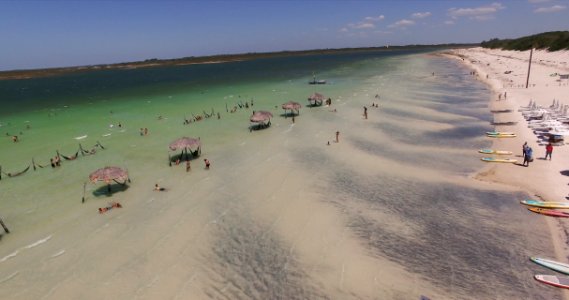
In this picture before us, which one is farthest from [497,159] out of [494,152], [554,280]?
[554,280]

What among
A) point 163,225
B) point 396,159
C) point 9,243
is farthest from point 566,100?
point 9,243

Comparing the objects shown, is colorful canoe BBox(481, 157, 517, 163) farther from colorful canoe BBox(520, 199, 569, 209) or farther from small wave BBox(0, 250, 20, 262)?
small wave BBox(0, 250, 20, 262)

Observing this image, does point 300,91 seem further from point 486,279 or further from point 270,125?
point 486,279

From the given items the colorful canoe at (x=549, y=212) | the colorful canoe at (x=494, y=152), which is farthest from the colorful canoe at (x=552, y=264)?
the colorful canoe at (x=494, y=152)

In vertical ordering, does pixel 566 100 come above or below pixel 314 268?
above

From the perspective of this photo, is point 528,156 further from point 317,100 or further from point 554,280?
point 317,100

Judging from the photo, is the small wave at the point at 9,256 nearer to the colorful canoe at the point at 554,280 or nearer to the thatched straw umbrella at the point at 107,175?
the thatched straw umbrella at the point at 107,175
